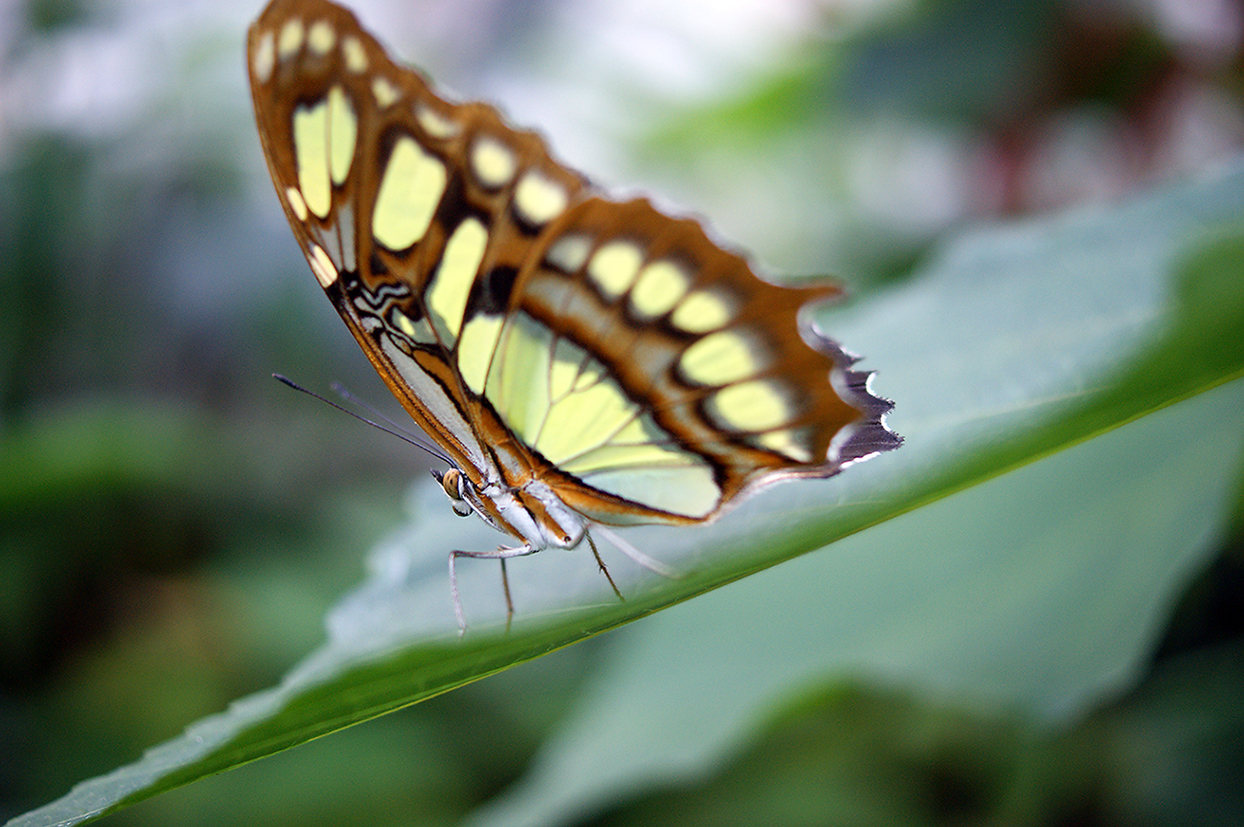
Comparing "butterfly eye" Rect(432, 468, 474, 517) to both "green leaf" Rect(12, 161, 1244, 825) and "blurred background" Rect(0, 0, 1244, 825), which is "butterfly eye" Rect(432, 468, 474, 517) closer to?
"green leaf" Rect(12, 161, 1244, 825)

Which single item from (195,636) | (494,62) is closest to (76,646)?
(195,636)

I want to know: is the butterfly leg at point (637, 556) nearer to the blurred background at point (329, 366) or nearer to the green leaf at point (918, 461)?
the green leaf at point (918, 461)

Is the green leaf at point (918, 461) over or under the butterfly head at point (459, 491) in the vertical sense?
under

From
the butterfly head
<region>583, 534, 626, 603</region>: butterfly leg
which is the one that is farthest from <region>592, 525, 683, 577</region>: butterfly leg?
the butterfly head

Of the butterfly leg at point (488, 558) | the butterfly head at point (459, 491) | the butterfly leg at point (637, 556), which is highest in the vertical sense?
the butterfly head at point (459, 491)

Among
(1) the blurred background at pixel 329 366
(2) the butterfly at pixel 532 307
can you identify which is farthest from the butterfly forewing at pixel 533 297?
(1) the blurred background at pixel 329 366

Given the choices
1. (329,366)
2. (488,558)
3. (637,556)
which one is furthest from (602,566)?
(329,366)

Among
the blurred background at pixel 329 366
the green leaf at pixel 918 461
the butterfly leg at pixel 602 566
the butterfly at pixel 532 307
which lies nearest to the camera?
the green leaf at pixel 918 461

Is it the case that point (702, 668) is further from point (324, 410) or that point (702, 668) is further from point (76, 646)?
point (324, 410)
